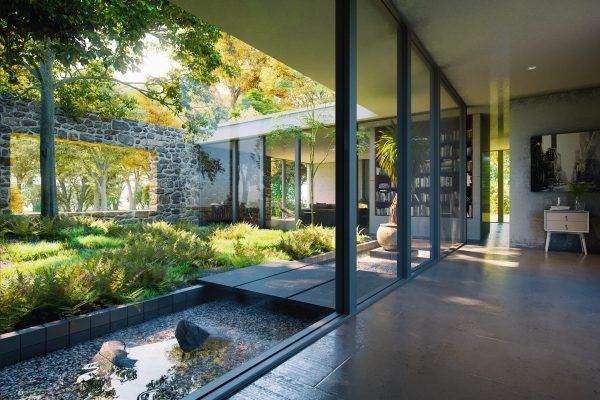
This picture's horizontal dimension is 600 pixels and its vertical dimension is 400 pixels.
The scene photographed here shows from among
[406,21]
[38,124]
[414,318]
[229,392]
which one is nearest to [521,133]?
[406,21]

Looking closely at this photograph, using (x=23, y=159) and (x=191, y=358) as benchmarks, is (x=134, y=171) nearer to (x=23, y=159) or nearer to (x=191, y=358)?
(x=23, y=159)

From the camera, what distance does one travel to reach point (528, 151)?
230 inches

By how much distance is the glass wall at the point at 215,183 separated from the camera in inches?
320

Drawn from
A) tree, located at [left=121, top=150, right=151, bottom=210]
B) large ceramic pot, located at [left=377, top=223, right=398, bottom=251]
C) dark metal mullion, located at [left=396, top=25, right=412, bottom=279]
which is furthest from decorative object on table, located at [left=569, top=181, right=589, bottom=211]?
tree, located at [left=121, top=150, right=151, bottom=210]

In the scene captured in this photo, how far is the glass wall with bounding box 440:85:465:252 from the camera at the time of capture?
5.03 meters

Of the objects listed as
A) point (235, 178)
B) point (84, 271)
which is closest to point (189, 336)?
point (84, 271)

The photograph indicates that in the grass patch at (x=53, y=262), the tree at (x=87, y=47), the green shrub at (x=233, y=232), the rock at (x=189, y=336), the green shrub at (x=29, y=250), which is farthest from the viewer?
the green shrub at (x=233, y=232)

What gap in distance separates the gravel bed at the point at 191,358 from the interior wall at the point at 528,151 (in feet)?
16.3

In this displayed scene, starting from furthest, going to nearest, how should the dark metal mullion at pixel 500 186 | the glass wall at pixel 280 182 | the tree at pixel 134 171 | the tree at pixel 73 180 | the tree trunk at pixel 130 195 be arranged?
1. the dark metal mullion at pixel 500 186
2. the glass wall at pixel 280 182
3. the tree trunk at pixel 130 195
4. the tree at pixel 134 171
5. the tree at pixel 73 180

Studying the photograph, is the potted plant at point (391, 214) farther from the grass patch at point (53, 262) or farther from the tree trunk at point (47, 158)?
the tree trunk at point (47, 158)

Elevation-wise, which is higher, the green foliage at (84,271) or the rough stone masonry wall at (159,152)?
the rough stone masonry wall at (159,152)

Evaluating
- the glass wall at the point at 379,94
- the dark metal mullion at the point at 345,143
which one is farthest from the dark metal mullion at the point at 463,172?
the dark metal mullion at the point at 345,143

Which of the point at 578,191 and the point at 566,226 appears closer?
the point at 566,226

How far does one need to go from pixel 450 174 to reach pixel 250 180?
525 cm
